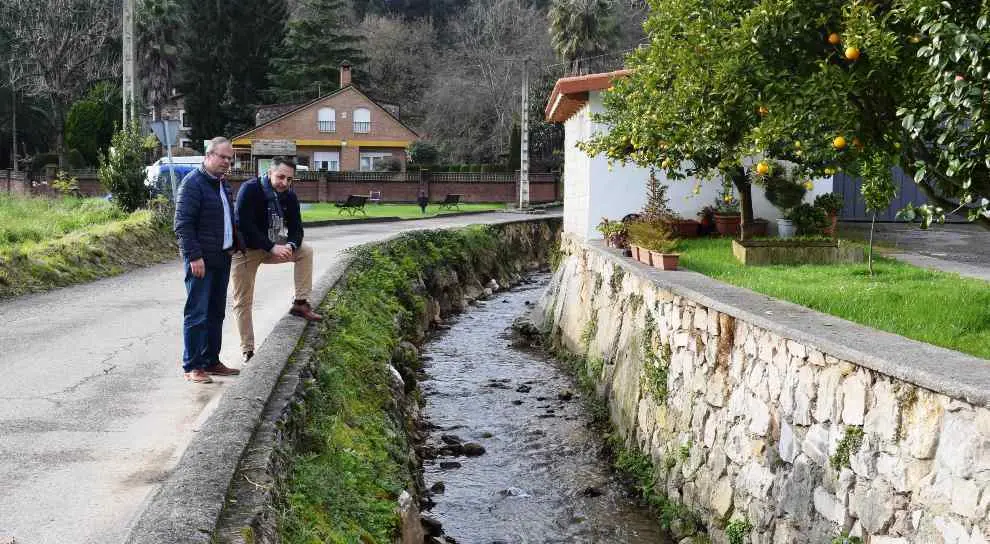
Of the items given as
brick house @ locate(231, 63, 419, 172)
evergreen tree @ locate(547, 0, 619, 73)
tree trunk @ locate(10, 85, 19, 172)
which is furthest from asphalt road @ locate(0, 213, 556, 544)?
brick house @ locate(231, 63, 419, 172)

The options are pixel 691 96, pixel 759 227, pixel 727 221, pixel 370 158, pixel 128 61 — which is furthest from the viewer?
pixel 370 158

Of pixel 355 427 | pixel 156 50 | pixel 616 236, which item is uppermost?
pixel 156 50

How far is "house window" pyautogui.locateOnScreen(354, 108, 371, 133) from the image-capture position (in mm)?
58528

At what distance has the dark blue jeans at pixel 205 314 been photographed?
7402mm

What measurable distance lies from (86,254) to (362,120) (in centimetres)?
4526

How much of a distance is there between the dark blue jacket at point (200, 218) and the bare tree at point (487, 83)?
51.8 meters

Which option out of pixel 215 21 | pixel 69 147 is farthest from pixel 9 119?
pixel 215 21

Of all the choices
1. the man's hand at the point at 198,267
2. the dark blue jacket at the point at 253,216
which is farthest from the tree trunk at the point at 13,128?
the man's hand at the point at 198,267

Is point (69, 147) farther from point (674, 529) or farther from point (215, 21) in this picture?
point (674, 529)

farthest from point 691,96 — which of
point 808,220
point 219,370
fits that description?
point 808,220

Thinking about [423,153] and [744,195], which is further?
[423,153]

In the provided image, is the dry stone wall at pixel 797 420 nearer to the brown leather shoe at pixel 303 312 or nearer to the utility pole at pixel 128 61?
the brown leather shoe at pixel 303 312

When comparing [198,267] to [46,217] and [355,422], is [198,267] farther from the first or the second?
[46,217]

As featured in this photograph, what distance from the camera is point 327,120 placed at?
193 ft
